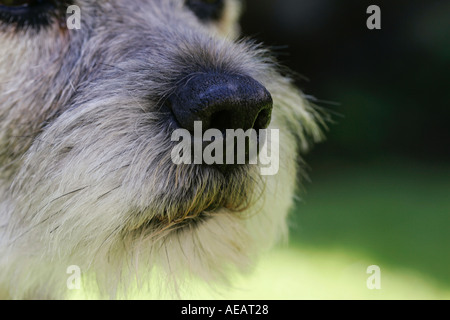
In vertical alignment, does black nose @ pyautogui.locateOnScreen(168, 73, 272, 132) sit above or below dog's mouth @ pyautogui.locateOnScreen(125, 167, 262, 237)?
above

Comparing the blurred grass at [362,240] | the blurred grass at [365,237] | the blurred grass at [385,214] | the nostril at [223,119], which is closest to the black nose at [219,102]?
the nostril at [223,119]

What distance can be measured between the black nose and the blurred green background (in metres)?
4.72

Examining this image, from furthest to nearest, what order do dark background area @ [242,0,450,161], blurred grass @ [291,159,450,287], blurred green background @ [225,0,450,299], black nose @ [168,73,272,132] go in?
1. dark background area @ [242,0,450,161]
2. blurred green background @ [225,0,450,299]
3. blurred grass @ [291,159,450,287]
4. black nose @ [168,73,272,132]

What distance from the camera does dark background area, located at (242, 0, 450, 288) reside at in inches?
304

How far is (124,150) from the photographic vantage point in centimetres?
220

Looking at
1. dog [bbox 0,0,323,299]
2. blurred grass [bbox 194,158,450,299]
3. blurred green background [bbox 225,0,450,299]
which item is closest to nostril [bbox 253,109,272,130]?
dog [bbox 0,0,323,299]

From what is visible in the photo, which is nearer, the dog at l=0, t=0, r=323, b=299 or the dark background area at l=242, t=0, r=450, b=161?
the dog at l=0, t=0, r=323, b=299

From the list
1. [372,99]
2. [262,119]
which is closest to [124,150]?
[262,119]

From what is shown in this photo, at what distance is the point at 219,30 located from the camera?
382 cm

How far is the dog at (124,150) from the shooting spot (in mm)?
2191

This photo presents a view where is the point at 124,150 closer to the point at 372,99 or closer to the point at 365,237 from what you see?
the point at 365,237

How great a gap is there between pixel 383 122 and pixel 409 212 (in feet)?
5.58

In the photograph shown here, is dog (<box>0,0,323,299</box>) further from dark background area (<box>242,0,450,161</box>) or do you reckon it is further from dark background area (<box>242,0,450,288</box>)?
dark background area (<box>242,0,450,161</box>)

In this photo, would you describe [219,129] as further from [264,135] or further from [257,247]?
[257,247]
